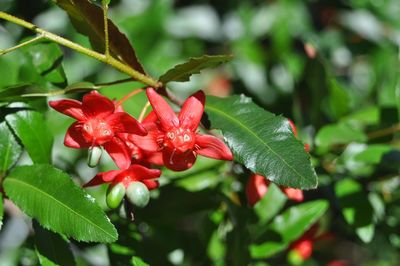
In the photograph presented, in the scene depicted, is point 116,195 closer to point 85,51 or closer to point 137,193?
point 137,193

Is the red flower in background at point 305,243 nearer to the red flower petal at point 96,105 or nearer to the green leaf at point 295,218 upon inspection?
the green leaf at point 295,218

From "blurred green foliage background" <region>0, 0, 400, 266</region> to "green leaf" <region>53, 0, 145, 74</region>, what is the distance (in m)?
0.13

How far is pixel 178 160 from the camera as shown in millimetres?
1164

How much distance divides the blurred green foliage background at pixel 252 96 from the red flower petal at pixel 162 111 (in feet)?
0.78

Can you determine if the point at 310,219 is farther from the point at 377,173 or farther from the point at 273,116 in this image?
the point at 273,116

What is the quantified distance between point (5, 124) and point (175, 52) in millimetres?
1289

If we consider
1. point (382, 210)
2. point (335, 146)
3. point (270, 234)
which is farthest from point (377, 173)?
point (270, 234)

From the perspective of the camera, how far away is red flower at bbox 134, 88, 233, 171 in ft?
3.67

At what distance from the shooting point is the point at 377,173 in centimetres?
172

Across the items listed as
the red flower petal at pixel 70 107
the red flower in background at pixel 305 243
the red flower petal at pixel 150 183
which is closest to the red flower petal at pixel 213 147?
the red flower petal at pixel 150 183

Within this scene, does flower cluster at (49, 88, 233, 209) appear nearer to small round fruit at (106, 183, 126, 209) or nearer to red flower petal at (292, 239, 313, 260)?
small round fruit at (106, 183, 126, 209)

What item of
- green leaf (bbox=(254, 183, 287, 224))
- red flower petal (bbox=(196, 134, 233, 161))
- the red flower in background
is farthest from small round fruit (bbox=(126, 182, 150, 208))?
the red flower in background

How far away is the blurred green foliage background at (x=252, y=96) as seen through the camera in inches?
57.6

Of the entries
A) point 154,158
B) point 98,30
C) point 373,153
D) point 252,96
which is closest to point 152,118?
point 154,158
